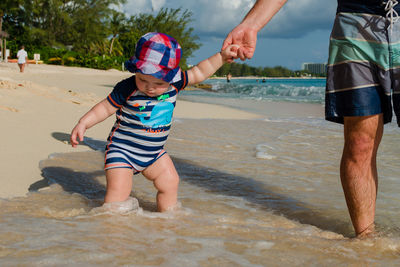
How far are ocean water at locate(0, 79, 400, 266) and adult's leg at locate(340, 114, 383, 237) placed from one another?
0.12 metres

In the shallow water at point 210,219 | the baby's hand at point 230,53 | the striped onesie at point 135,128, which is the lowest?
the shallow water at point 210,219

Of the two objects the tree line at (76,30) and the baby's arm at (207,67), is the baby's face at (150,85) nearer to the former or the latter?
the baby's arm at (207,67)

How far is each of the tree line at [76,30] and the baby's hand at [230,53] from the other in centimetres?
3680

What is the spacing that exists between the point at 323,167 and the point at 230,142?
5.17 feet

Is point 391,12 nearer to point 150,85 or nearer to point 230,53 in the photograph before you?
point 230,53

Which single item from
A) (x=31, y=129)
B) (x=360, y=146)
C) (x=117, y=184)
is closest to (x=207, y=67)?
(x=117, y=184)

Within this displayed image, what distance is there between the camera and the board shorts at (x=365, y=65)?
2.00 meters

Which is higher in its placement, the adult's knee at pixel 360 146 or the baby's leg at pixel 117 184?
the adult's knee at pixel 360 146

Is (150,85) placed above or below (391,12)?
below

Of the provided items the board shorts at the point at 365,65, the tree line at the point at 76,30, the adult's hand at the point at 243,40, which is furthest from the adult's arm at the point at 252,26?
the tree line at the point at 76,30

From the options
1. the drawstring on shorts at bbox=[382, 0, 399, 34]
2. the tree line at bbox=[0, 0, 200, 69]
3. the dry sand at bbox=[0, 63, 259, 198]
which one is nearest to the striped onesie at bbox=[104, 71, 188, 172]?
the dry sand at bbox=[0, 63, 259, 198]

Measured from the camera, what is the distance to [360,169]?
2180mm

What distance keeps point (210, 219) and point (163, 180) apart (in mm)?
385

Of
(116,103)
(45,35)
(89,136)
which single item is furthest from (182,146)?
(45,35)
